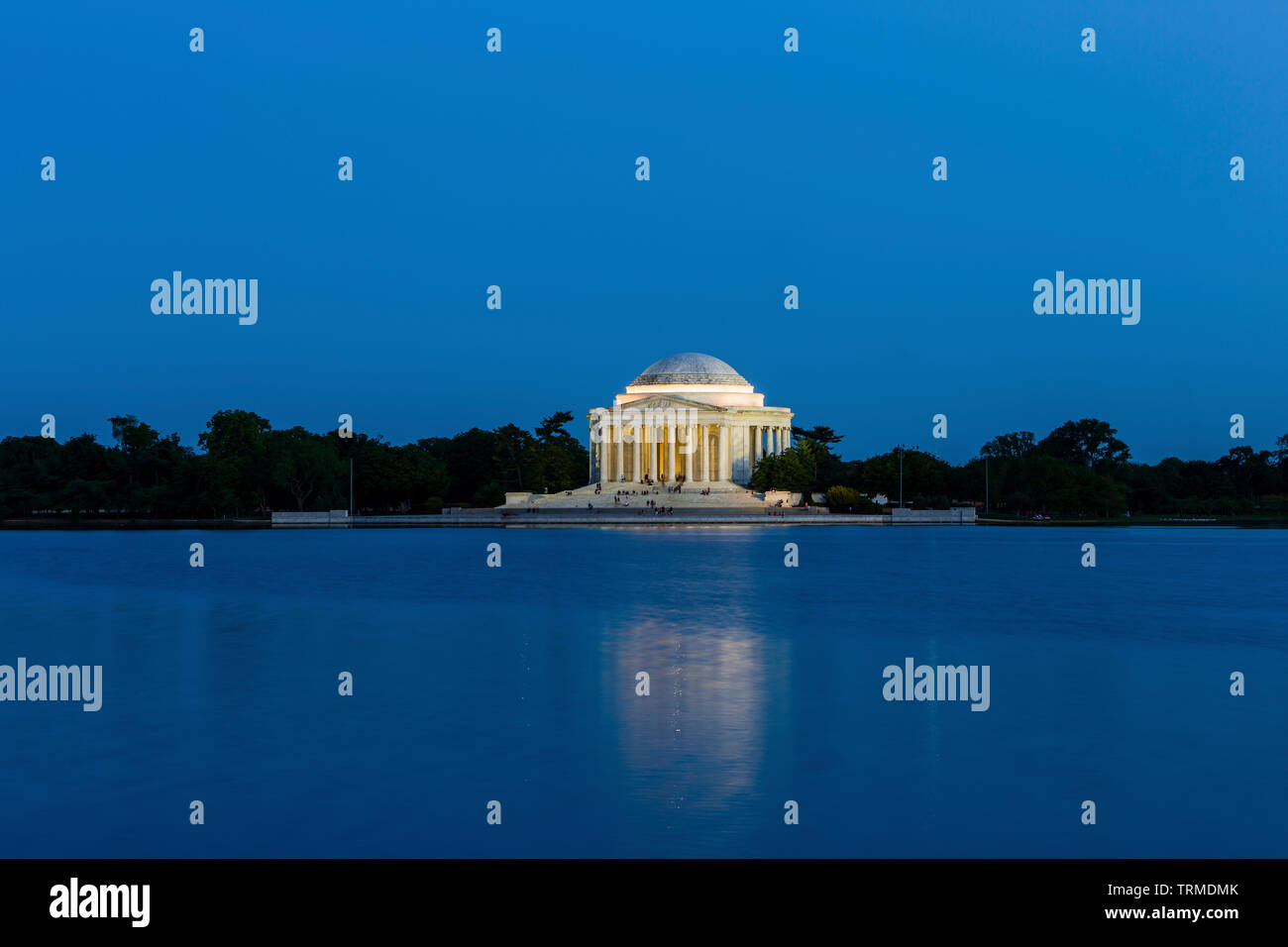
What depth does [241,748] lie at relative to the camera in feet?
50.0

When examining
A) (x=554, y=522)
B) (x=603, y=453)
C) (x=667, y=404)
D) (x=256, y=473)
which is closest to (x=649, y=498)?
(x=554, y=522)

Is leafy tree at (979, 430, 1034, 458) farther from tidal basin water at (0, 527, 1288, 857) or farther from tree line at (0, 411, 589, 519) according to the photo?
tidal basin water at (0, 527, 1288, 857)

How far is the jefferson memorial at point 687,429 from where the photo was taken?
436 ft

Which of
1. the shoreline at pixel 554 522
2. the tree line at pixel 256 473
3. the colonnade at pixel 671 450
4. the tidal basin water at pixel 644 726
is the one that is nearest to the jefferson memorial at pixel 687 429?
the colonnade at pixel 671 450

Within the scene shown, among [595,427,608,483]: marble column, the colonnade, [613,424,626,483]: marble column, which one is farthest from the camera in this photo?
[595,427,608,483]: marble column

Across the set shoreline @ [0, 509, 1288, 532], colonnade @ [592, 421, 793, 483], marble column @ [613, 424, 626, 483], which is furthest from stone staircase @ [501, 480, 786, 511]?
marble column @ [613, 424, 626, 483]

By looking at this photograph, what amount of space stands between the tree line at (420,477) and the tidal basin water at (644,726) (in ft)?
237

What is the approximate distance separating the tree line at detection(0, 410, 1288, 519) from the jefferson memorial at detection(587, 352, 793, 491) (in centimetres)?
815

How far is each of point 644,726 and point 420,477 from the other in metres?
103

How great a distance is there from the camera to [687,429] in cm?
13388

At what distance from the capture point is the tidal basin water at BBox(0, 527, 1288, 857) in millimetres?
11648

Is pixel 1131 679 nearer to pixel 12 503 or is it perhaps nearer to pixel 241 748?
pixel 241 748

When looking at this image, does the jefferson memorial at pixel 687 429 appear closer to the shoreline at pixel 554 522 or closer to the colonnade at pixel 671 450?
the colonnade at pixel 671 450
